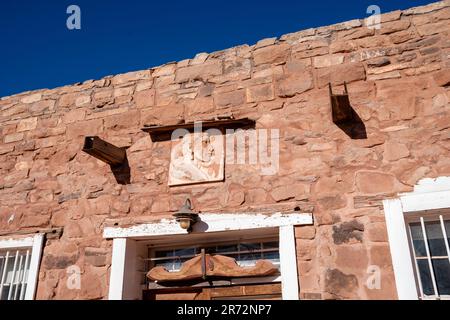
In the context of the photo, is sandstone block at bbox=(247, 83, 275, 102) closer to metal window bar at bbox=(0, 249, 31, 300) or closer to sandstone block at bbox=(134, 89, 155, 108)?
sandstone block at bbox=(134, 89, 155, 108)

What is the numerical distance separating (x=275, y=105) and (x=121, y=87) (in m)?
1.82

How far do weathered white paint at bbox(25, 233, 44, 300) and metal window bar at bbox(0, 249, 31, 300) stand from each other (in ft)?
0.51

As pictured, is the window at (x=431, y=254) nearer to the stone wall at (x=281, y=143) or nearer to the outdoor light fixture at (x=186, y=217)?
the stone wall at (x=281, y=143)

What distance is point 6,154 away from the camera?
17.0 ft

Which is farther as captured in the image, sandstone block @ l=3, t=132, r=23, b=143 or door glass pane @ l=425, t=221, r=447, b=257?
sandstone block @ l=3, t=132, r=23, b=143

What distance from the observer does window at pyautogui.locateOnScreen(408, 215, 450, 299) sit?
335 centimetres

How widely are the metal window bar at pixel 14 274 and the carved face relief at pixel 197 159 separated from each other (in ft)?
6.00

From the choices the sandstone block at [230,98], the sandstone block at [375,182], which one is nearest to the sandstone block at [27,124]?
the sandstone block at [230,98]

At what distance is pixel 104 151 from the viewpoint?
172 inches

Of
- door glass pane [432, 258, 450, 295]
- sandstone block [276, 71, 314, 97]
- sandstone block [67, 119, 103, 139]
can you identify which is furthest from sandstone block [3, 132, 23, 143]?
door glass pane [432, 258, 450, 295]

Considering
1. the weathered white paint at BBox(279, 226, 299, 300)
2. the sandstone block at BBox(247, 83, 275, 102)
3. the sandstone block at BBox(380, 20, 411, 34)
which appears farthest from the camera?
the sandstone block at BBox(247, 83, 275, 102)

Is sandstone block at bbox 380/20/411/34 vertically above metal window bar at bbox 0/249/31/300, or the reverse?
sandstone block at bbox 380/20/411/34

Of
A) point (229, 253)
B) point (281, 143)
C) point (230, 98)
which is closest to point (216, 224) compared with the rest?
point (229, 253)
